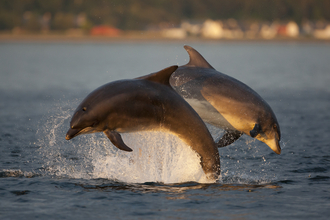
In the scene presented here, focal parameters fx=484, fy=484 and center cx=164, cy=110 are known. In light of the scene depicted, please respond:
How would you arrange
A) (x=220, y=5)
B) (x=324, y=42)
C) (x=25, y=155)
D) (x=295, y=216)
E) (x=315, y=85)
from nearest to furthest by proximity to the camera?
(x=295, y=216) → (x=25, y=155) → (x=315, y=85) → (x=324, y=42) → (x=220, y=5)

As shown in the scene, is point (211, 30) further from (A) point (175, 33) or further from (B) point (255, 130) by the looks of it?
(B) point (255, 130)

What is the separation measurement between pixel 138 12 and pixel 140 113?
157522mm

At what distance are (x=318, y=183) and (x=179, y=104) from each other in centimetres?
383

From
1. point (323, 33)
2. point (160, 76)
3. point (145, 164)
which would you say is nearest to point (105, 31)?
point (323, 33)

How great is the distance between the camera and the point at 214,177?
427 inches

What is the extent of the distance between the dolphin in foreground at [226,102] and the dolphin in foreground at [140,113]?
3.50 ft

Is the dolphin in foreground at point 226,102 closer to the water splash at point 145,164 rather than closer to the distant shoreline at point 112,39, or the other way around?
the water splash at point 145,164

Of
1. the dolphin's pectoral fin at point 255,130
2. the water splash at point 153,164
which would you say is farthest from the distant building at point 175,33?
the dolphin's pectoral fin at point 255,130

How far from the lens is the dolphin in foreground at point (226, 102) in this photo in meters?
11.1

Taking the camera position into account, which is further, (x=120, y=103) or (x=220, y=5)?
(x=220, y=5)

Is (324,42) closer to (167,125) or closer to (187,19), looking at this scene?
(187,19)

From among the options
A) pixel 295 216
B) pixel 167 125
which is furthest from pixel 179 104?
pixel 295 216

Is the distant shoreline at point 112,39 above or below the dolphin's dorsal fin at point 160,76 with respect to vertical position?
above

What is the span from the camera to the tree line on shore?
503ft
